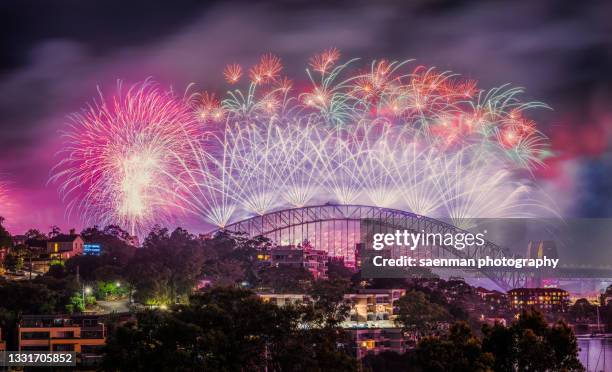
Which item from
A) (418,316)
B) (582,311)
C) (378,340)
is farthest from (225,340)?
(582,311)

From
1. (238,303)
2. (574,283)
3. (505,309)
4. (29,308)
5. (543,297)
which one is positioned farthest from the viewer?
(574,283)

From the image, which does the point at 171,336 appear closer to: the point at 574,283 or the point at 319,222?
the point at 319,222

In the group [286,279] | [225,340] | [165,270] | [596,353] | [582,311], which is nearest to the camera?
[225,340]

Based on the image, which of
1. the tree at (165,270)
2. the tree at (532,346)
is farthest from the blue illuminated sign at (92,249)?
the tree at (532,346)

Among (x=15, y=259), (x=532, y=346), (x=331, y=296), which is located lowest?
(x=532, y=346)

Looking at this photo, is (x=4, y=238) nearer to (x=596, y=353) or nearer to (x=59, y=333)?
(x=59, y=333)

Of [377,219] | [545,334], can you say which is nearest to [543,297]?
[377,219]

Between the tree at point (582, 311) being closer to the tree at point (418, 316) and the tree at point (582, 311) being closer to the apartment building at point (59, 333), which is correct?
the tree at point (418, 316)
